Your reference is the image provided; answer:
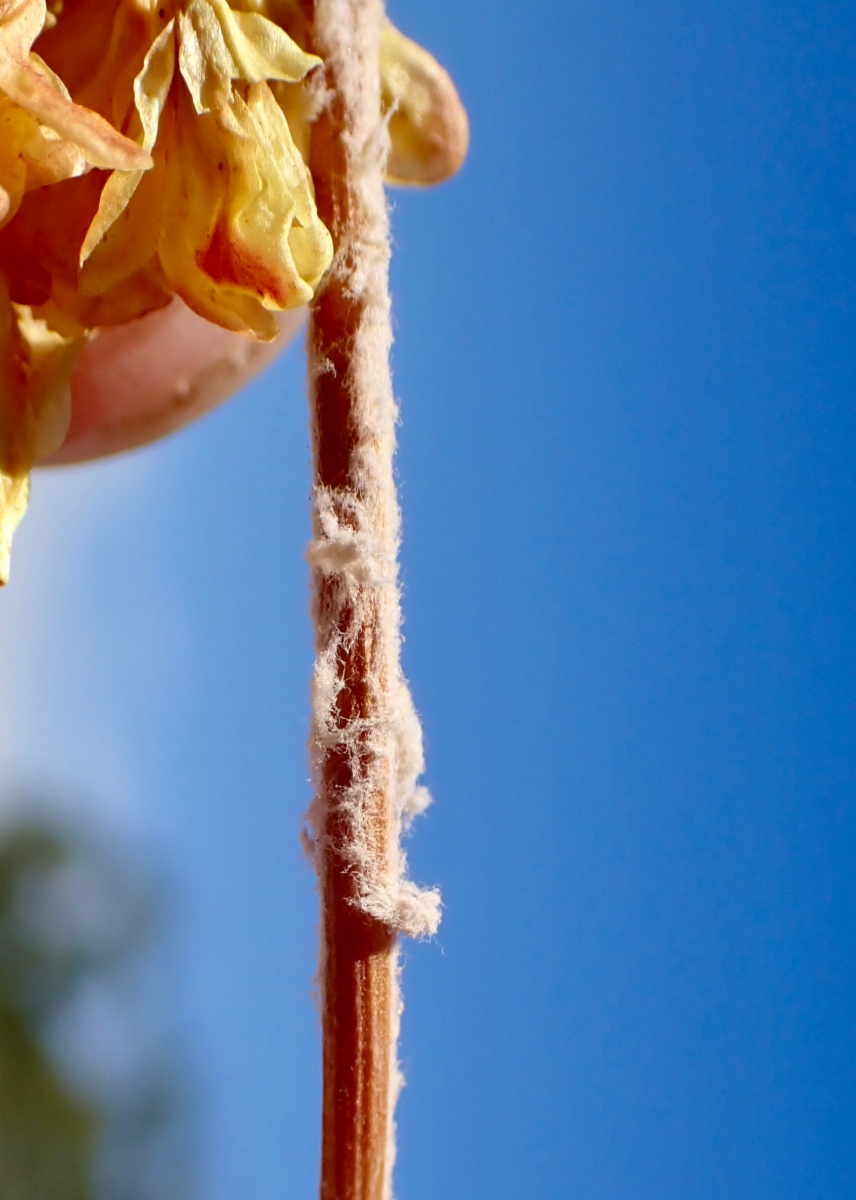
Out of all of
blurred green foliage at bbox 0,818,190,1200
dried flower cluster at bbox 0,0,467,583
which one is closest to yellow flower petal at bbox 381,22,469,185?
dried flower cluster at bbox 0,0,467,583

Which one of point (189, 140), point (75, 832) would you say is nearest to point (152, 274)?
point (189, 140)

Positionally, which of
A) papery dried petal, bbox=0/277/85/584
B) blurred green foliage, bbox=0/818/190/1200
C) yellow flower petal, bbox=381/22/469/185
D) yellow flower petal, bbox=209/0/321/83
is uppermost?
yellow flower petal, bbox=381/22/469/185

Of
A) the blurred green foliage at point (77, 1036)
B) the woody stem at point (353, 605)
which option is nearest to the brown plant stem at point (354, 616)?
the woody stem at point (353, 605)

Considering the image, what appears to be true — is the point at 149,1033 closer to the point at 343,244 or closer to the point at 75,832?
the point at 75,832

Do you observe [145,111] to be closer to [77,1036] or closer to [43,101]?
[43,101]

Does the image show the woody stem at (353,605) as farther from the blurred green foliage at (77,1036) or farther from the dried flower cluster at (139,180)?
the blurred green foliage at (77,1036)

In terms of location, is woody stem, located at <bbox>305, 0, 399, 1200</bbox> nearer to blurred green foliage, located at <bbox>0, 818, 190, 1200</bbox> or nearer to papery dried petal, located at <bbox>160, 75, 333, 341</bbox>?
papery dried petal, located at <bbox>160, 75, 333, 341</bbox>

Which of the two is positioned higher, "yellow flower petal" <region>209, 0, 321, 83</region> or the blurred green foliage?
"yellow flower petal" <region>209, 0, 321, 83</region>
